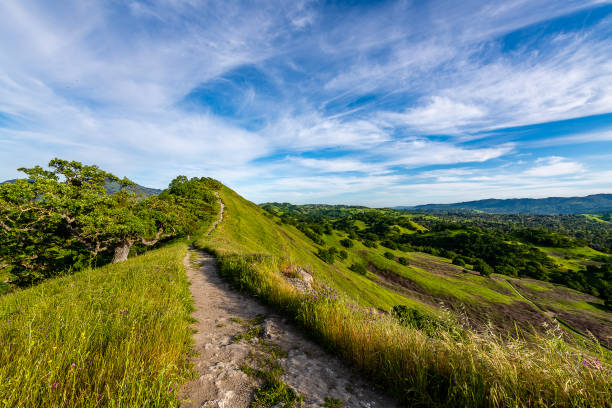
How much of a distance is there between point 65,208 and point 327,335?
71.7 ft

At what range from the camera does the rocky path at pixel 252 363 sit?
3.87 meters

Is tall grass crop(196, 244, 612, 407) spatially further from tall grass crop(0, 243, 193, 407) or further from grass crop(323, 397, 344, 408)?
tall grass crop(0, 243, 193, 407)

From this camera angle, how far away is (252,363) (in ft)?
15.8

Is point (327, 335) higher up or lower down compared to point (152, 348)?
lower down

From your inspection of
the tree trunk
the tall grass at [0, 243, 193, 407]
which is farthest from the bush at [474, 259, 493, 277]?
the tall grass at [0, 243, 193, 407]

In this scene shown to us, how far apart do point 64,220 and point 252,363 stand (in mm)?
21504

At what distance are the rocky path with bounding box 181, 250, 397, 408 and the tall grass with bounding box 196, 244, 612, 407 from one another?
1.39ft

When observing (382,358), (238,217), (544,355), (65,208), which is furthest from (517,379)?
(238,217)

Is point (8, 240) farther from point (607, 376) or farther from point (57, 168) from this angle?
point (607, 376)

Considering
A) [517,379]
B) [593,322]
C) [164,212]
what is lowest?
[593,322]

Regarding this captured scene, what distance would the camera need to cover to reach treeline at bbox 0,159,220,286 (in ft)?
50.5

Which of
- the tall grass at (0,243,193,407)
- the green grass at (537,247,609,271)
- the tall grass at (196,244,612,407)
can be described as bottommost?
the green grass at (537,247,609,271)

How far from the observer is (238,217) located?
54.1 meters

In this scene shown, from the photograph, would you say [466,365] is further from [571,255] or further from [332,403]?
[571,255]
